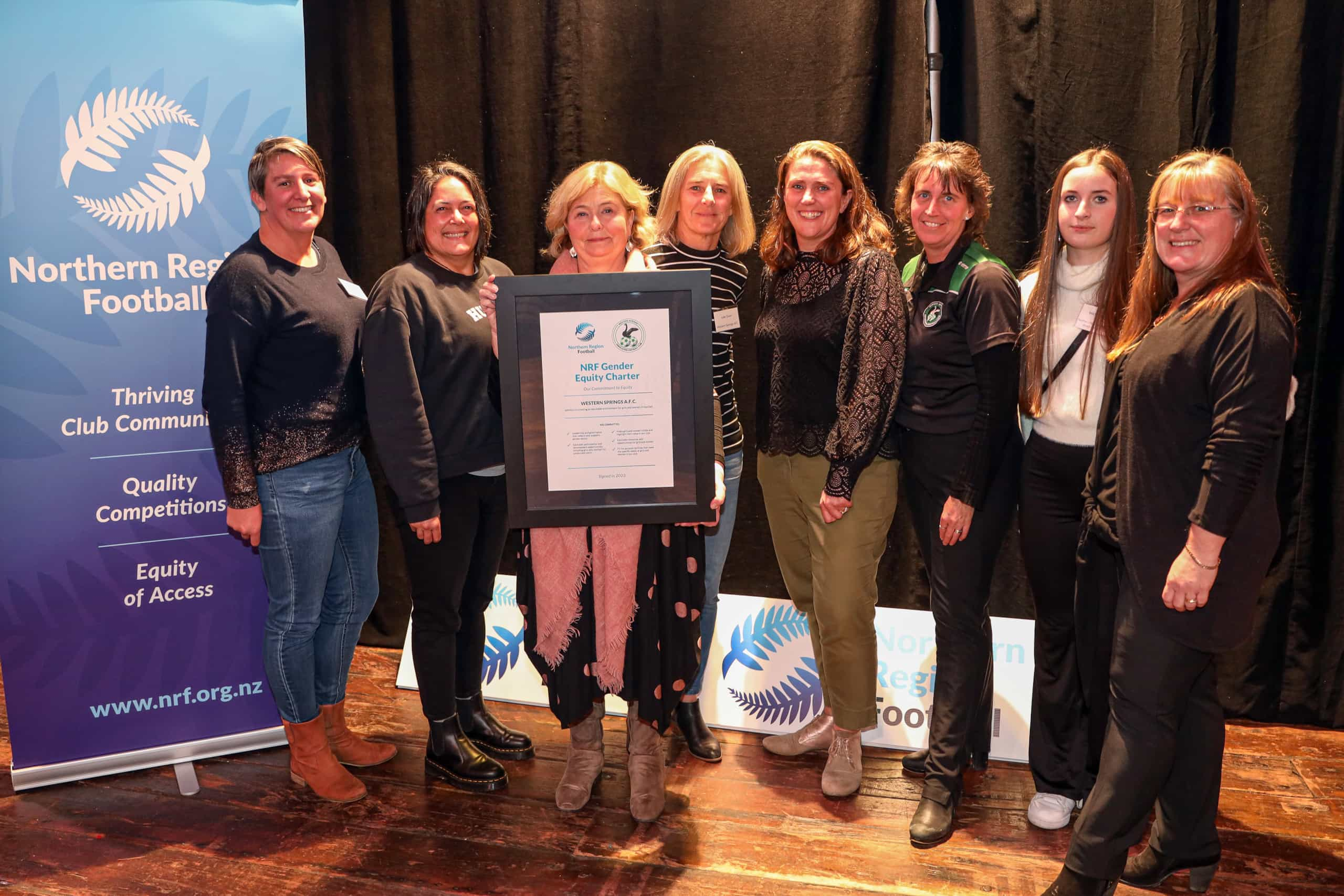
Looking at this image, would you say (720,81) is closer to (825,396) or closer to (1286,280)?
(825,396)

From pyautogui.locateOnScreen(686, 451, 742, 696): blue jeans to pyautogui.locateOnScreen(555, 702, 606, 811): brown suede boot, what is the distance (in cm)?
28

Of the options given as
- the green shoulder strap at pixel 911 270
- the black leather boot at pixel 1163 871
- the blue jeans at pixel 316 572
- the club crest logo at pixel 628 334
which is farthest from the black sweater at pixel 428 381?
the black leather boot at pixel 1163 871

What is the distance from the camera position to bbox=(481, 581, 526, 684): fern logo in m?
3.12

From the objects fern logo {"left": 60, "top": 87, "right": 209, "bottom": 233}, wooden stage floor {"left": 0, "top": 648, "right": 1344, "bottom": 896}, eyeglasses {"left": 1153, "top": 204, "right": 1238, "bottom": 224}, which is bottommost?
wooden stage floor {"left": 0, "top": 648, "right": 1344, "bottom": 896}

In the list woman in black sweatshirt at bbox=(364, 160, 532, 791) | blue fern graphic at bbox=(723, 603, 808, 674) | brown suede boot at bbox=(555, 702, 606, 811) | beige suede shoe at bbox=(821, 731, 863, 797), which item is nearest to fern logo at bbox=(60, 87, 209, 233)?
woman in black sweatshirt at bbox=(364, 160, 532, 791)

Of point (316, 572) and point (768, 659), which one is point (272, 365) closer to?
point (316, 572)

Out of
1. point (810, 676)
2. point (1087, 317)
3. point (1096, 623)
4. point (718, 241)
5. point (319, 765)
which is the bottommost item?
point (319, 765)

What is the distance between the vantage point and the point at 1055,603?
2293 mm

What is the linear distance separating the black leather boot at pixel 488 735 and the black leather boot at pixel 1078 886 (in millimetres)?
1474

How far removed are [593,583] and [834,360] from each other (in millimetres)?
816

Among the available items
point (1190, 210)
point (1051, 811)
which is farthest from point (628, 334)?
point (1051, 811)

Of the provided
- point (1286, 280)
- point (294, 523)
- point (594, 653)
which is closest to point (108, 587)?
point (294, 523)

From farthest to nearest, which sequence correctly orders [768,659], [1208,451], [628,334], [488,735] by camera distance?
[768,659]
[488,735]
[628,334]
[1208,451]

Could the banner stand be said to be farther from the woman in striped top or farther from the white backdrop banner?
the woman in striped top
